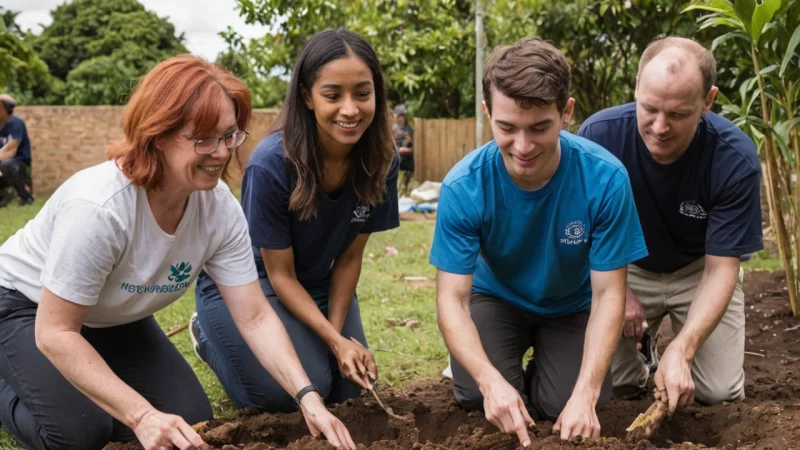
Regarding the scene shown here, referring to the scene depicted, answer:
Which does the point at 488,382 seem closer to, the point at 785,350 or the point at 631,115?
the point at 631,115

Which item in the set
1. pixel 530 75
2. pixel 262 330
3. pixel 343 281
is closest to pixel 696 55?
pixel 530 75

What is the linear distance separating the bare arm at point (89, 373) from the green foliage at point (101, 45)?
50.1 ft

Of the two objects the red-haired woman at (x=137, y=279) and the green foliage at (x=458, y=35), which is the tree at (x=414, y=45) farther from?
the red-haired woman at (x=137, y=279)

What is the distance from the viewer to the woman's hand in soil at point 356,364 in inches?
124

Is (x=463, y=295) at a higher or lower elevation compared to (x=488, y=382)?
higher

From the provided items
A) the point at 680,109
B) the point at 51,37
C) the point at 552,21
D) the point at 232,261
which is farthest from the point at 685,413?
the point at 51,37

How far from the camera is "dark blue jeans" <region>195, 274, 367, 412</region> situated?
3.35 meters

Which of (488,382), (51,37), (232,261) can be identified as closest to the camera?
(488,382)

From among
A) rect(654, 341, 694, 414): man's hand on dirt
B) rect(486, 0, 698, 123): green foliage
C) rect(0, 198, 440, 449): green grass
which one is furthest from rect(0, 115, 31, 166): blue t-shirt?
rect(654, 341, 694, 414): man's hand on dirt

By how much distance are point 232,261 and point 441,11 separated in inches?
479

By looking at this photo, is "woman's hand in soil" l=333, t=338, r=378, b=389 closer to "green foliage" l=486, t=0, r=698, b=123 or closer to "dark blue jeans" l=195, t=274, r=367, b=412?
"dark blue jeans" l=195, t=274, r=367, b=412

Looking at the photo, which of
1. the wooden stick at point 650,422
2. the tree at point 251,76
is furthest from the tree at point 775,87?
the tree at point 251,76

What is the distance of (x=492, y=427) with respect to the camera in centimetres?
308

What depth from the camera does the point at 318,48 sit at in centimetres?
304
